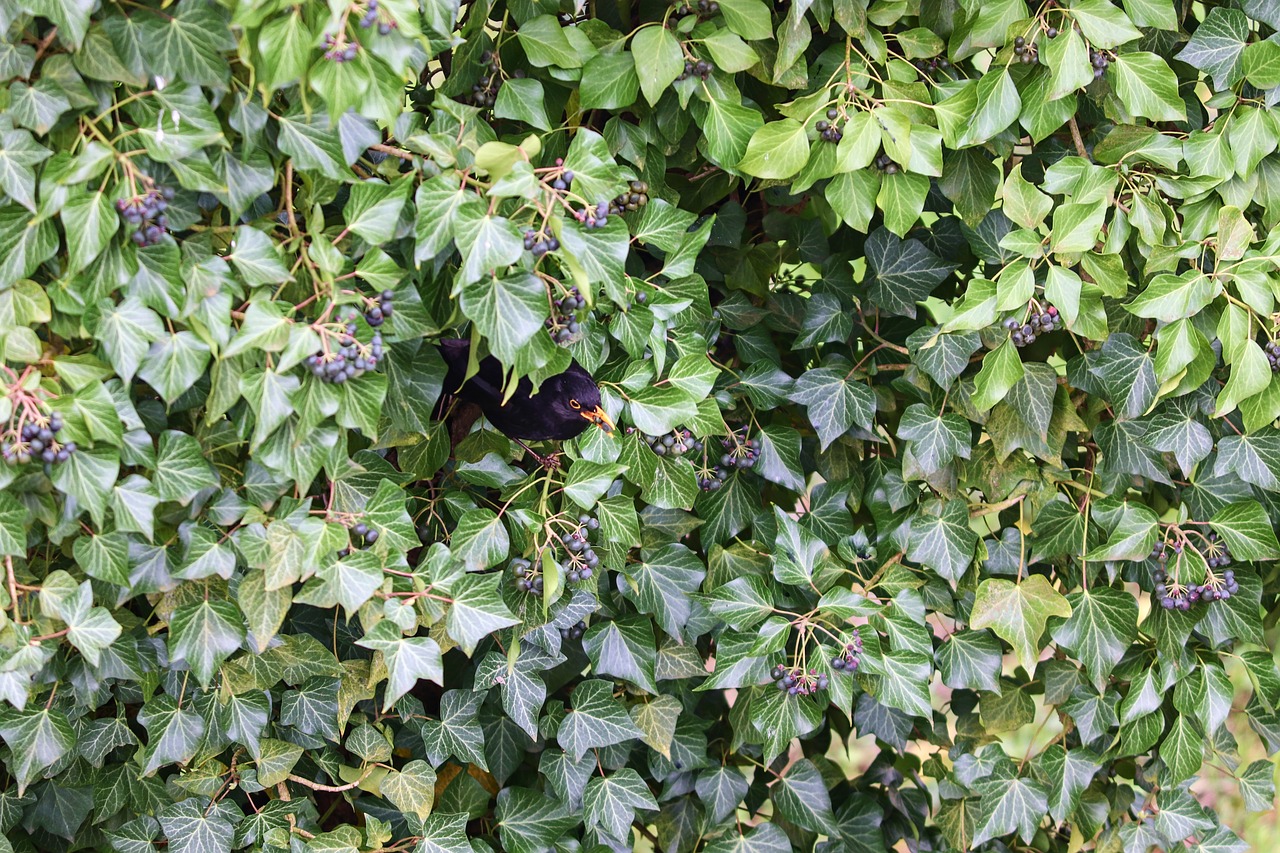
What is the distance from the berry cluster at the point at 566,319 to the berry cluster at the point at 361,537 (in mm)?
362

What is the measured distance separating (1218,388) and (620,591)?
1.04 metres

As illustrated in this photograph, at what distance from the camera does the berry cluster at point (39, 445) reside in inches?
48.4

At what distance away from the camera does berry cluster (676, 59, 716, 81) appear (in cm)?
156

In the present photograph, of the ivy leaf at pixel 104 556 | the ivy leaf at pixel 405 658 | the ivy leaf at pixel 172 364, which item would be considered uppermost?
the ivy leaf at pixel 172 364

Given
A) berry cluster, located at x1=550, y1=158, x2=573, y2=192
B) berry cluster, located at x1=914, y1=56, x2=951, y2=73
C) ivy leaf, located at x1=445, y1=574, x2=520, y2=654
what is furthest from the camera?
berry cluster, located at x1=914, y1=56, x2=951, y2=73

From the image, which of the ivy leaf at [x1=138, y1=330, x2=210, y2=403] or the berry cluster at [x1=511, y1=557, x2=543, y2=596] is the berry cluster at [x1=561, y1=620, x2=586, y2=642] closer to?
the berry cluster at [x1=511, y1=557, x2=543, y2=596]

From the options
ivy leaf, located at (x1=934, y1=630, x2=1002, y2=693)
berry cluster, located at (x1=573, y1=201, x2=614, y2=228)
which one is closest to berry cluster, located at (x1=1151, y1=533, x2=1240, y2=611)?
ivy leaf, located at (x1=934, y1=630, x2=1002, y2=693)

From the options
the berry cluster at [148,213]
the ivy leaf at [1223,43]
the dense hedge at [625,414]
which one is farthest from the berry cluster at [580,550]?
the ivy leaf at [1223,43]

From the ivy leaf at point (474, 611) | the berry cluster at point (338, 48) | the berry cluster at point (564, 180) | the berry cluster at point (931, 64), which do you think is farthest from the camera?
the berry cluster at point (931, 64)

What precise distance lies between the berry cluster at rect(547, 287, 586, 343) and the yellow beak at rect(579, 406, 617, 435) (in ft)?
0.48

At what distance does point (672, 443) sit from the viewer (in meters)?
1.62

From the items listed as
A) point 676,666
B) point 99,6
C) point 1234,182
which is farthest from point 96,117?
point 1234,182

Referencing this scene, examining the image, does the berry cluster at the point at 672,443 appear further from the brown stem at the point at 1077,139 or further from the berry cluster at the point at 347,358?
the brown stem at the point at 1077,139

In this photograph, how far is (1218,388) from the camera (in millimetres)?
1741
